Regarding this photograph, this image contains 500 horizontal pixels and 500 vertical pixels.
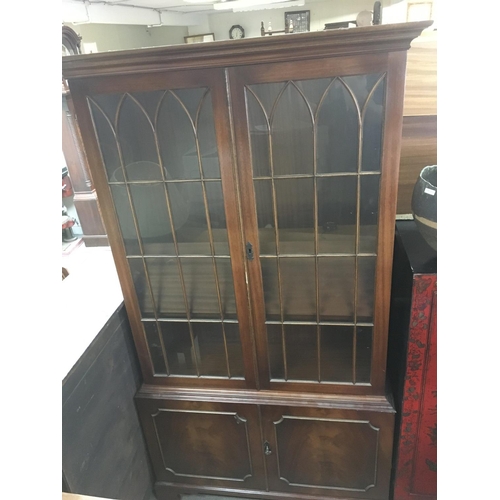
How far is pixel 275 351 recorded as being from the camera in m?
1.36

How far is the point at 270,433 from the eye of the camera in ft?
4.86

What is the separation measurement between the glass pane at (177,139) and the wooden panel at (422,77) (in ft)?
2.93

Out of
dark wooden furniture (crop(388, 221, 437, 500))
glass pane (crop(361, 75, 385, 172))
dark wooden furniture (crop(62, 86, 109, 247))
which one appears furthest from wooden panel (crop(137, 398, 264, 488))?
glass pane (crop(361, 75, 385, 172))

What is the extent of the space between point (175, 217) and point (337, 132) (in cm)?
56

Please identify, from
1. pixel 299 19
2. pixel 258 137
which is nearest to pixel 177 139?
pixel 258 137

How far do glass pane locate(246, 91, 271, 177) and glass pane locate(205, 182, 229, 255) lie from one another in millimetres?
133

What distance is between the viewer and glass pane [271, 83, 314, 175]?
3.30 ft

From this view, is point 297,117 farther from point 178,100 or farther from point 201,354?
point 201,354

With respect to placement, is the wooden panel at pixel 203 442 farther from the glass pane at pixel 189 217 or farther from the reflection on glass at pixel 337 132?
the reflection on glass at pixel 337 132

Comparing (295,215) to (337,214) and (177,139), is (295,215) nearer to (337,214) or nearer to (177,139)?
A: (337,214)

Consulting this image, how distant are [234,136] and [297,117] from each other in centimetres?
18

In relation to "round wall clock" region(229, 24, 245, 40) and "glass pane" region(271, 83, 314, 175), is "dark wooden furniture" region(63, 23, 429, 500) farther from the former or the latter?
"round wall clock" region(229, 24, 245, 40)

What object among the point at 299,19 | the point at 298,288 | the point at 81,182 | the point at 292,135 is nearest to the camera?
the point at 292,135
